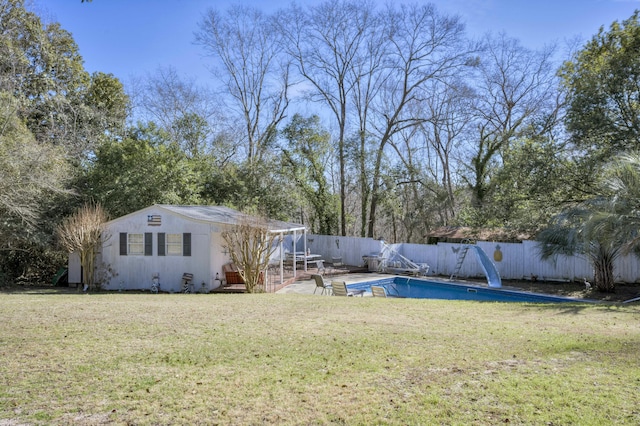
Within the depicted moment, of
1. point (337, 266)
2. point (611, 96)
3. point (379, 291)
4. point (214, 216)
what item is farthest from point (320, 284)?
point (611, 96)

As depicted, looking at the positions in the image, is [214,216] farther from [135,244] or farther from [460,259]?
[460,259]

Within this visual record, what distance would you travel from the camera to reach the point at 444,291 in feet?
59.6

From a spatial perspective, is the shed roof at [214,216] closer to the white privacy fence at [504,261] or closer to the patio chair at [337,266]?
the patio chair at [337,266]

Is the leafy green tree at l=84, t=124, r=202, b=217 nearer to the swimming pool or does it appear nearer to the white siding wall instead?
the white siding wall

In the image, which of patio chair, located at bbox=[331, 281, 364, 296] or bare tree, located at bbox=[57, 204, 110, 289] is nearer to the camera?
patio chair, located at bbox=[331, 281, 364, 296]

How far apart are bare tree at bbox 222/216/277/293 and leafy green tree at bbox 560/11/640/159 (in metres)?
12.8

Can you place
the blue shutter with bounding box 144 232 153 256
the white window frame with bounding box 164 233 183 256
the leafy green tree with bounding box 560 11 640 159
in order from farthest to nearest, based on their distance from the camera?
the leafy green tree with bounding box 560 11 640 159 → the blue shutter with bounding box 144 232 153 256 → the white window frame with bounding box 164 233 183 256

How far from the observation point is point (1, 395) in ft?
15.0

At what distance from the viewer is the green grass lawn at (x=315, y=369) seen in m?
4.16

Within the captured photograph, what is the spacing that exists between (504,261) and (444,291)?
138 inches

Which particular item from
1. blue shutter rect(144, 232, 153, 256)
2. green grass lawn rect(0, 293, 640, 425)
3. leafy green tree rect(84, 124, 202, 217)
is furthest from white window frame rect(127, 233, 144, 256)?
green grass lawn rect(0, 293, 640, 425)

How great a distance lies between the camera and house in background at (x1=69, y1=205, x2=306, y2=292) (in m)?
15.5

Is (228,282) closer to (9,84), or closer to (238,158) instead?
(9,84)

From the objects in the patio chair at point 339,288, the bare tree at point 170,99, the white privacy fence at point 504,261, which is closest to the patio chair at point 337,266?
the white privacy fence at point 504,261
